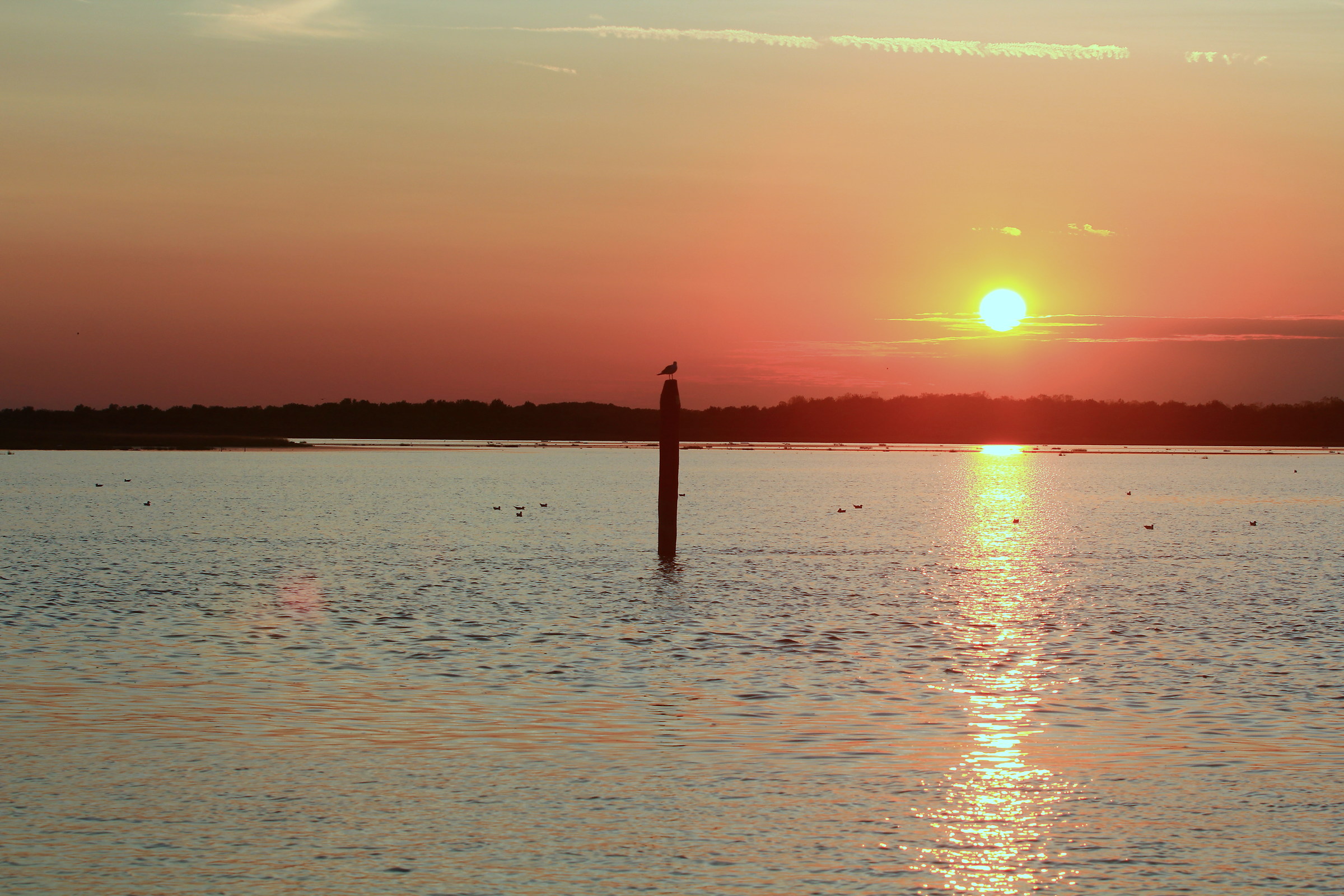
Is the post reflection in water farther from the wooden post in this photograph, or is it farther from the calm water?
the wooden post

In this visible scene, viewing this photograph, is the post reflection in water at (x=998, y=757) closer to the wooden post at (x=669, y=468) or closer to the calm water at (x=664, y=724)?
the calm water at (x=664, y=724)

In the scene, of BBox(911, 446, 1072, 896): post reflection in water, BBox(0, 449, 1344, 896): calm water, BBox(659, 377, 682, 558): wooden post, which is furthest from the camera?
BBox(659, 377, 682, 558): wooden post

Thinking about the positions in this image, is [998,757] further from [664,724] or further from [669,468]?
[669,468]

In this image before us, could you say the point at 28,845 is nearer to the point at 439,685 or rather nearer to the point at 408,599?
the point at 439,685

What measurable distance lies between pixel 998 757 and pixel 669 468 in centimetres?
2450

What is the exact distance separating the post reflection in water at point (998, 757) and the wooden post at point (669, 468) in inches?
318

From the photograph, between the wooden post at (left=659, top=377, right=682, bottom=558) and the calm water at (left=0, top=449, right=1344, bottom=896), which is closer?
the calm water at (left=0, top=449, right=1344, bottom=896)

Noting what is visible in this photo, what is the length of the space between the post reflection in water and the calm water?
53 millimetres

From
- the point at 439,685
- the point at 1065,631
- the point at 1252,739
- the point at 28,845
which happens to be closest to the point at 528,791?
the point at 28,845

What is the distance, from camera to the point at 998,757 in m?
13.5

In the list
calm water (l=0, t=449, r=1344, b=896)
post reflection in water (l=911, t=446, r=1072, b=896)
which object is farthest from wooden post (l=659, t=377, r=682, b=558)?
post reflection in water (l=911, t=446, r=1072, b=896)

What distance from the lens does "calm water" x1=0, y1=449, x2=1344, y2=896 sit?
10031mm

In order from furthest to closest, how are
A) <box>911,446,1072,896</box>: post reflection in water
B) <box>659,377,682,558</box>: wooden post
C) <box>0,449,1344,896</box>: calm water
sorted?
<box>659,377,682,558</box>: wooden post → <box>0,449,1344,896</box>: calm water → <box>911,446,1072,896</box>: post reflection in water

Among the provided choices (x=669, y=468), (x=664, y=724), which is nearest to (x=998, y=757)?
(x=664, y=724)
